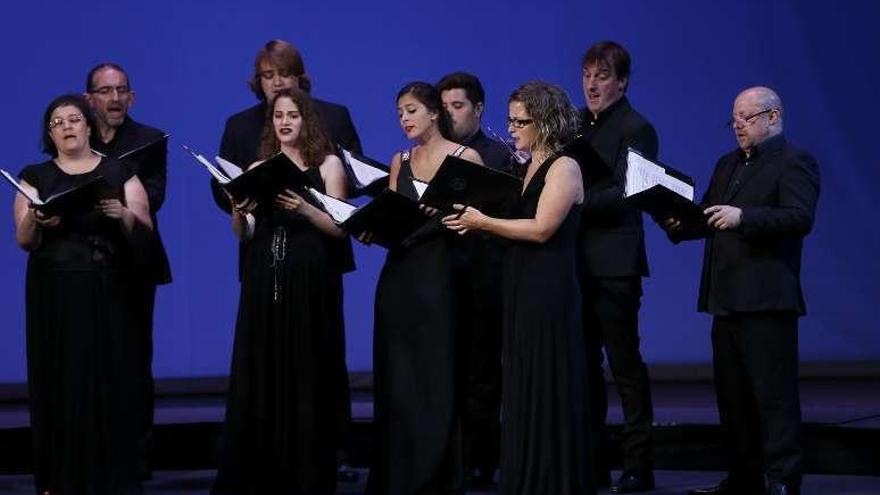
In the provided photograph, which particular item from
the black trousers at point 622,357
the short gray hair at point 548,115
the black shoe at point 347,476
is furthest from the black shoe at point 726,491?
the short gray hair at point 548,115

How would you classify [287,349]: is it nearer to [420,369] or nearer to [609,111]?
[420,369]

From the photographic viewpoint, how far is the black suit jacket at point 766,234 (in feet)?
17.8

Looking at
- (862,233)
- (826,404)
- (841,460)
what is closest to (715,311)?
(841,460)

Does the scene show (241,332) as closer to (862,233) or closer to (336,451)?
(336,451)

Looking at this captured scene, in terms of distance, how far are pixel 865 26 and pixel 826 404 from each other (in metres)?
1.98

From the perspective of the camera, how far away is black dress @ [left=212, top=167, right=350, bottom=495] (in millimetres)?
5707

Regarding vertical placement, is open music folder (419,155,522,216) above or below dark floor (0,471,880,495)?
above

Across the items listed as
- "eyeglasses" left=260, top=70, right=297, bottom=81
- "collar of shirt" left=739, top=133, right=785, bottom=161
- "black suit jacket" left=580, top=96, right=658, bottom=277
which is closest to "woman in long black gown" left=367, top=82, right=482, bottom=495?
"black suit jacket" left=580, top=96, right=658, bottom=277

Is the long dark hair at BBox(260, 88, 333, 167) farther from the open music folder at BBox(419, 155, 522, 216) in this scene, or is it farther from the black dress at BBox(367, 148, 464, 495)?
the open music folder at BBox(419, 155, 522, 216)

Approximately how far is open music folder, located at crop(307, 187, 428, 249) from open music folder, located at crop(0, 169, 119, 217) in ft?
2.21

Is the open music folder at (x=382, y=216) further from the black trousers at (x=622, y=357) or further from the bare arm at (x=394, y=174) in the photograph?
the black trousers at (x=622, y=357)

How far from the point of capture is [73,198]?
529 cm

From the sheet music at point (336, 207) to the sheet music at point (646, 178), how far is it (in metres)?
0.87

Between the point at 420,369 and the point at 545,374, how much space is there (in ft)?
1.71
